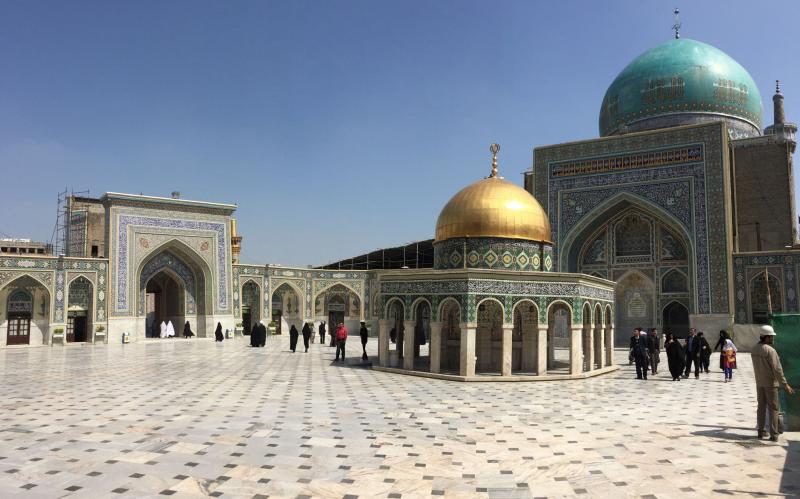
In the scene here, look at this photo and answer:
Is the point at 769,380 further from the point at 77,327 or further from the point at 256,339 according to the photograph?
the point at 77,327

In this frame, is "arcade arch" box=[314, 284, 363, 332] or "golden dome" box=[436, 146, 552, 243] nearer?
"golden dome" box=[436, 146, 552, 243]

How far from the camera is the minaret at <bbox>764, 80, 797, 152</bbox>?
2297cm

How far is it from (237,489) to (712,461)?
13.1ft

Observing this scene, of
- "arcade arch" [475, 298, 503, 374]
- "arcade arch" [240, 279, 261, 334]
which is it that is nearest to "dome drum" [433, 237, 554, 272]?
"arcade arch" [475, 298, 503, 374]

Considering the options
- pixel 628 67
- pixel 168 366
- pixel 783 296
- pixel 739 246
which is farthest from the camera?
pixel 628 67

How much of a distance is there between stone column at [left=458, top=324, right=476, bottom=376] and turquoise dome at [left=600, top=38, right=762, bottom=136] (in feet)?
54.1

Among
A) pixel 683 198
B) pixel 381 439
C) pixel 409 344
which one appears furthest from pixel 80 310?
pixel 683 198

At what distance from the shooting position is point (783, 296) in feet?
64.0

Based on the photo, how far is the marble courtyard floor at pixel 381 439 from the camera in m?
4.75

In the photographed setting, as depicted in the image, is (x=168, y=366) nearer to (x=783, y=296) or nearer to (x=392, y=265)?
(x=783, y=296)

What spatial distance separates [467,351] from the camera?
11297 mm

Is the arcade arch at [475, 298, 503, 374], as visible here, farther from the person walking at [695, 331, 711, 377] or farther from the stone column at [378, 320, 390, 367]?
the person walking at [695, 331, 711, 377]

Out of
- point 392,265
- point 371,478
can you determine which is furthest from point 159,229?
point 371,478

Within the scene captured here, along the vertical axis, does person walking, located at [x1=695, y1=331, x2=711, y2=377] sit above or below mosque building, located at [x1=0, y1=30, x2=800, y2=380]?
below
